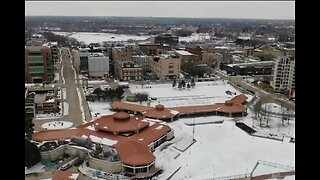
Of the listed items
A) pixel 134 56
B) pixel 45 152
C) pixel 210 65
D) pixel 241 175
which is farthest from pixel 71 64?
pixel 241 175

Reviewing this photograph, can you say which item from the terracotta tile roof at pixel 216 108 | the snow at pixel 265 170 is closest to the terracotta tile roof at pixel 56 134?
the terracotta tile roof at pixel 216 108

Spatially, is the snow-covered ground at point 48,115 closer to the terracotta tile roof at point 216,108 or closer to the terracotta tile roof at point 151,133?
the terracotta tile roof at point 151,133

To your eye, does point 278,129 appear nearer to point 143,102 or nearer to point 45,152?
point 143,102

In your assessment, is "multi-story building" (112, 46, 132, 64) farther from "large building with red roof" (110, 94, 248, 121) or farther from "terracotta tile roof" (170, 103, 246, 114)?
"terracotta tile roof" (170, 103, 246, 114)

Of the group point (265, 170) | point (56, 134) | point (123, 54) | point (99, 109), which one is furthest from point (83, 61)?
point (265, 170)

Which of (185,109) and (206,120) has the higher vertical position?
(185,109)

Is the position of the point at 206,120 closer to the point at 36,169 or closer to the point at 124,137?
the point at 124,137
